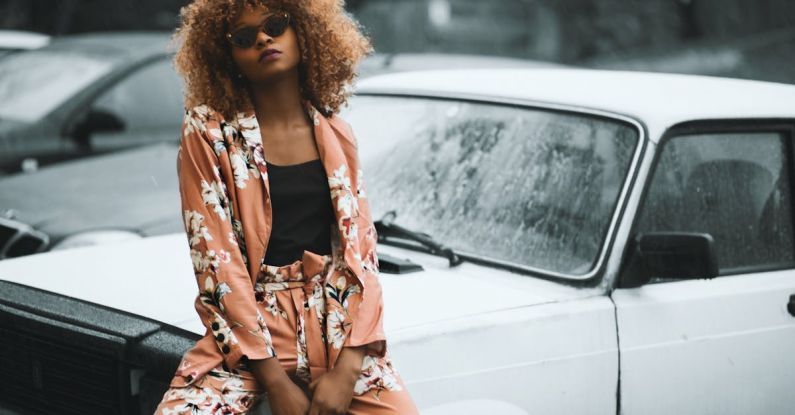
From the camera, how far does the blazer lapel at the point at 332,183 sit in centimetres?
257

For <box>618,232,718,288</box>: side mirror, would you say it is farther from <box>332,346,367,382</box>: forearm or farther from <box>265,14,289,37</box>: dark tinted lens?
<box>265,14,289,37</box>: dark tinted lens

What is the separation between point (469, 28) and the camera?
16.2 m

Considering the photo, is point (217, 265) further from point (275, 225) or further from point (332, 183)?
point (332, 183)

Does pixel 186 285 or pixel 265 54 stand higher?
pixel 265 54

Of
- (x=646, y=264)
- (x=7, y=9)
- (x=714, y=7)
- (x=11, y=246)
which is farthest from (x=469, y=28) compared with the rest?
(x=646, y=264)

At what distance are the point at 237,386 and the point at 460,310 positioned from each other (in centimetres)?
83

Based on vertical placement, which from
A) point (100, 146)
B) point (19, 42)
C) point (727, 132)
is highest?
point (727, 132)

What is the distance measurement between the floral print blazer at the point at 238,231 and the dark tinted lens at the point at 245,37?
0.56 feet

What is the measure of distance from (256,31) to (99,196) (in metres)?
3.20

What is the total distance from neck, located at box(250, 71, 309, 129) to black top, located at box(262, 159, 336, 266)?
0.40 feet

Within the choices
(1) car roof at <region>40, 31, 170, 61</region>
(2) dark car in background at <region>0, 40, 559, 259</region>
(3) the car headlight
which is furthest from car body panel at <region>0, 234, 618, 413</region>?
(1) car roof at <region>40, 31, 170, 61</region>

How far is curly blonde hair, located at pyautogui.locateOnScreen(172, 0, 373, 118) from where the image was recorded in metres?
2.66

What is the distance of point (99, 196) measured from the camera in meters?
5.56

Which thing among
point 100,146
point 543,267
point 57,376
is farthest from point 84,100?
point 543,267
